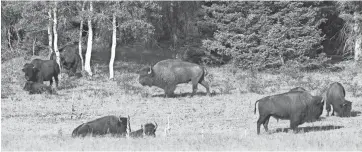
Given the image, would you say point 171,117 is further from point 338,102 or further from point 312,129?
point 338,102

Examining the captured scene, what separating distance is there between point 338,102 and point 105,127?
25.2 feet

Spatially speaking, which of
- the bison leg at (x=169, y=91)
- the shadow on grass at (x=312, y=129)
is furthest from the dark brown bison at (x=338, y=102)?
the bison leg at (x=169, y=91)

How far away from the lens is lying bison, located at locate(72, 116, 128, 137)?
15812 millimetres

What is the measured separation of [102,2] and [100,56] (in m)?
8.95

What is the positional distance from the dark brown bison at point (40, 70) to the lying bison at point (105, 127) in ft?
39.1

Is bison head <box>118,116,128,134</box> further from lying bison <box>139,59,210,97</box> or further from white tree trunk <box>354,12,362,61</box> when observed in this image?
white tree trunk <box>354,12,362,61</box>

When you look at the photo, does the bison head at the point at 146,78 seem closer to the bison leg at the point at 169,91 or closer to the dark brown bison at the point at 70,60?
the bison leg at the point at 169,91

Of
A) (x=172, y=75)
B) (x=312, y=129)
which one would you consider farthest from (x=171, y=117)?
(x=172, y=75)

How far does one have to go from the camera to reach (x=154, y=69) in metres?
26.1

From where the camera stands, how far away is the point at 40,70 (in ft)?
92.3

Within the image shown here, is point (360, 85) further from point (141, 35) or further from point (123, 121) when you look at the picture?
point (123, 121)

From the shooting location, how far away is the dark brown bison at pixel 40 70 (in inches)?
1086

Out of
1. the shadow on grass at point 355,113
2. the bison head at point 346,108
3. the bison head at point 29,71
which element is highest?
the bison head at point 346,108

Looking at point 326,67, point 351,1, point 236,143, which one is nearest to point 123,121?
point 236,143
